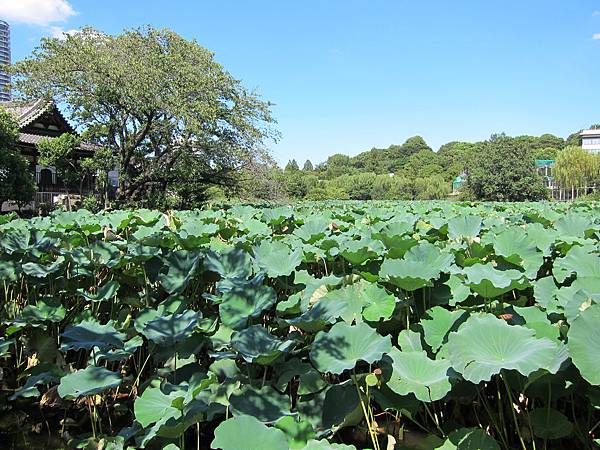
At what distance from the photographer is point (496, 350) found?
971 millimetres

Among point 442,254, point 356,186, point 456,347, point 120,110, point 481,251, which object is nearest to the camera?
point 456,347

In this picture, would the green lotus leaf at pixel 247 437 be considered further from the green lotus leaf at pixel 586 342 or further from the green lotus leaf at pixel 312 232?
the green lotus leaf at pixel 312 232

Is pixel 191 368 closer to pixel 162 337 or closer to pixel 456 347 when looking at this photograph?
pixel 162 337

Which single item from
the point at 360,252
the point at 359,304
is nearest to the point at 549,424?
the point at 359,304

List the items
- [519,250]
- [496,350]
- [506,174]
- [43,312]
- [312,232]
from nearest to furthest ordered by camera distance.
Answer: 1. [496,350]
2. [519,250]
3. [43,312]
4. [312,232]
5. [506,174]

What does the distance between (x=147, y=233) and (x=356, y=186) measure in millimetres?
58732

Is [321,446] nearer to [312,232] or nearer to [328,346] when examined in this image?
[328,346]

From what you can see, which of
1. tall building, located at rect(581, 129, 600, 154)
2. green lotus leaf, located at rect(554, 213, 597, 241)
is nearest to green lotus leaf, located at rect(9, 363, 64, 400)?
green lotus leaf, located at rect(554, 213, 597, 241)

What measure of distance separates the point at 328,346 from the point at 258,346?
7.1 inches

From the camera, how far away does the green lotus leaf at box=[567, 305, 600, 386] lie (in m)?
0.84

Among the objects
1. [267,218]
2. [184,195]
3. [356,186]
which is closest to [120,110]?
[184,195]

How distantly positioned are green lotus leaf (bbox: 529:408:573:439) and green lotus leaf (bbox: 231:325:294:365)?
0.59m

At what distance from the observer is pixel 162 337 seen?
136 centimetres

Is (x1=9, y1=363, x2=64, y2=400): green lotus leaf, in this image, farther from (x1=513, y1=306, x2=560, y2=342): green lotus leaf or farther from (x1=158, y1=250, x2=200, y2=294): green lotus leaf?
(x1=513, y1=306, x2=560, y2=342): green lotus leaf
